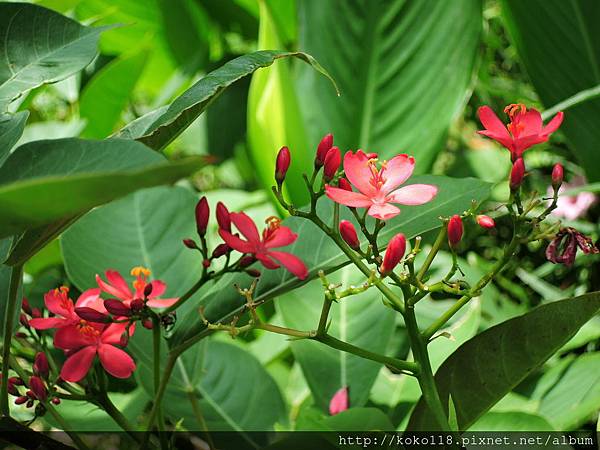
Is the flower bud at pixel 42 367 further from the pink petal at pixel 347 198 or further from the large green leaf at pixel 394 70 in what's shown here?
the large green leaf at pixel 394 70

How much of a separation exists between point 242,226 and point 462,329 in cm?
39

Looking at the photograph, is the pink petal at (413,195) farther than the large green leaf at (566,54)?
No

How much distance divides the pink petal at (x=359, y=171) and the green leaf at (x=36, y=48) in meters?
0.21

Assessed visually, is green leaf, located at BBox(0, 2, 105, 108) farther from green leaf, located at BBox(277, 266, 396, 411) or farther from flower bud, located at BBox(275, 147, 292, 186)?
green leaf, located at BBox(277, 266, 396, 411)

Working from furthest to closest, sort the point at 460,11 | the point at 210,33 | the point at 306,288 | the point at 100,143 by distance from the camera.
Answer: the point at 210,33 < the point at 460,11 < the point at 306,288 < the point at 100,143

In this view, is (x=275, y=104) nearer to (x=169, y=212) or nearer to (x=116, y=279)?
(x=169, y=212)

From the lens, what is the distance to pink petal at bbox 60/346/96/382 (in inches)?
19.2

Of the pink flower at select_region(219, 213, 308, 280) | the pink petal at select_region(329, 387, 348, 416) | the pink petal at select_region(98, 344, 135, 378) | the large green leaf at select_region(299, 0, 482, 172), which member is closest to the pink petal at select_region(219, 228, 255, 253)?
the pink flower at select_region(219, 213, 308, 280)

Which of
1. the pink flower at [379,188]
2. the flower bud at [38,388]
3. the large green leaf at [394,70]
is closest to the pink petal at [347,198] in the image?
the pink flower at [379,188]

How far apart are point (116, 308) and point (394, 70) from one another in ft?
2.19

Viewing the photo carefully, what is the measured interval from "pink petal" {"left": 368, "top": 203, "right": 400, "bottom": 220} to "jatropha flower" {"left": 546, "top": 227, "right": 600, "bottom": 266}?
103mm

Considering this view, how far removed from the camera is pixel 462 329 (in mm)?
784

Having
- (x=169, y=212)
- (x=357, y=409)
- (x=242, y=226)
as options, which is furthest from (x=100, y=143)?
(x=169, y=212)

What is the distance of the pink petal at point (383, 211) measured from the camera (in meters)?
0.45
